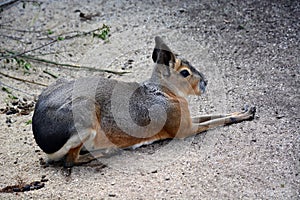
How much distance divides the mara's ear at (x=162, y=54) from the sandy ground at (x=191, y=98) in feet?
2.33

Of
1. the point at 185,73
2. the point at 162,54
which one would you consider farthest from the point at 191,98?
the point at 162,54

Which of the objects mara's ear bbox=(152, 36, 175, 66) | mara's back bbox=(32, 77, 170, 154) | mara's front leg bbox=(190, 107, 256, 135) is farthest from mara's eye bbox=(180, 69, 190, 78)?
mara's front leg bbox=(190, 107, 256, 135)

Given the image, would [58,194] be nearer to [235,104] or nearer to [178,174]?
[178,174]

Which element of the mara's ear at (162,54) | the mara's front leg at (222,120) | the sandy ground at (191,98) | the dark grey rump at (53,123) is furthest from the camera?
the mara's front leg at (222,120)

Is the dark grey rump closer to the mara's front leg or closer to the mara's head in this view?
the mara's head

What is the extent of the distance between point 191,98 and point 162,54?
33.7 inches

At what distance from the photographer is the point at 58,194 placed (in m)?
4.51

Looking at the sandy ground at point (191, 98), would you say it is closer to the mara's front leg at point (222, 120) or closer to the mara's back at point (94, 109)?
the mara's front leg at point (222, 120)

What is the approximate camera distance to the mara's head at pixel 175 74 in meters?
5.37

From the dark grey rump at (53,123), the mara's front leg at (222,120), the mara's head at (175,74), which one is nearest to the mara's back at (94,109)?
the dark grey rump at (53,123)

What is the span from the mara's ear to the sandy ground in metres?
0.71

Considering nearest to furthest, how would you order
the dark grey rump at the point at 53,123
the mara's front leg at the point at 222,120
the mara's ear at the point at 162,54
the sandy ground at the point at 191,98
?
the sandy ground at the point at 191,98
the dark grey rump at the point at 53,123
the mara's ear at the point at 162,54
the mara's front leg at the point at 222,120

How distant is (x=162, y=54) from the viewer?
5320mm

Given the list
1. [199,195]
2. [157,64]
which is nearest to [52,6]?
[157,64]
